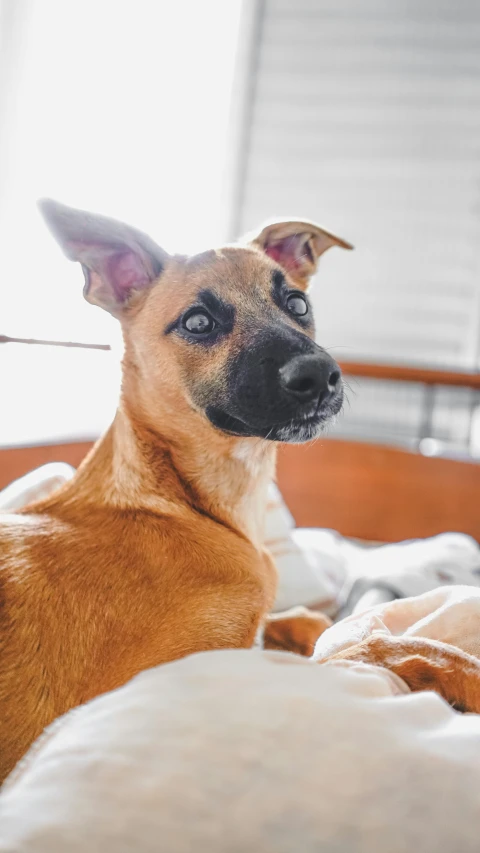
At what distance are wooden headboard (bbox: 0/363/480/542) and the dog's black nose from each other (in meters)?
1.36

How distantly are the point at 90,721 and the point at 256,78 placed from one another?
4580 mm

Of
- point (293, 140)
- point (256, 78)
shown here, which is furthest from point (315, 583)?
point (256, 78)

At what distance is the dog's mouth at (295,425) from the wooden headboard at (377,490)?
4.08 feet

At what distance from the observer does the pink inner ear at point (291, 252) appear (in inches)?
65.9

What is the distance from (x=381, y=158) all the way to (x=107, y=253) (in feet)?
11.0

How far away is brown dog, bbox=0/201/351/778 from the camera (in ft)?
3.28

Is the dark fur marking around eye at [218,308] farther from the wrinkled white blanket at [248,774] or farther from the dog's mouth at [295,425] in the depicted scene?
the wrinkled white blanket at [248,774]

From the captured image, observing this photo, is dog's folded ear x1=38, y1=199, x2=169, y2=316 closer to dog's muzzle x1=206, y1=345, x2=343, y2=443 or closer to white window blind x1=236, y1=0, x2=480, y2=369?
dog's muzzle x1=206, y1=345, x2=343, y2=443

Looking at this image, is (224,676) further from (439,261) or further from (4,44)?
(439,261)

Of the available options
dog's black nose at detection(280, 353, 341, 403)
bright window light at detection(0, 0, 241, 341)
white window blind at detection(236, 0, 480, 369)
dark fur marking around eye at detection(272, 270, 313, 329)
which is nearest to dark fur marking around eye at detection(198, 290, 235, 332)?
dark fur marking around eye at detection(272, 270, 313, 329)

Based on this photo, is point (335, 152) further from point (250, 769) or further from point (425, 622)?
point (250, 769)

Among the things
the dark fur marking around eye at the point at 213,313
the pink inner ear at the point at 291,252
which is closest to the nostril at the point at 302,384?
the dark fur marking around eye at the point at 213,313

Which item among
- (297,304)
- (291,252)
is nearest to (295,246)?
(291,252)

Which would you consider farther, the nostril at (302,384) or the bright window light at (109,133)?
the bright window light at (109,133)
